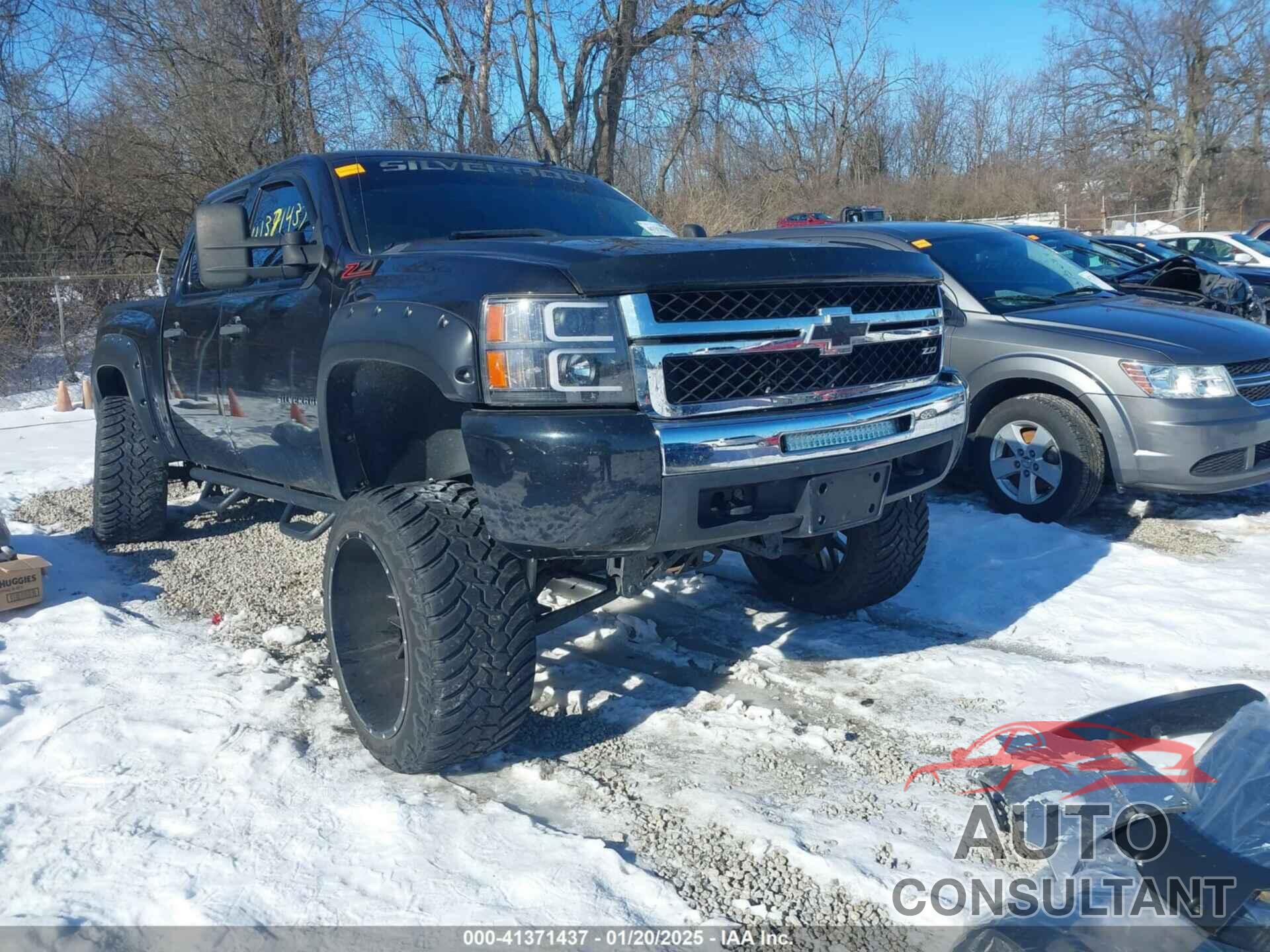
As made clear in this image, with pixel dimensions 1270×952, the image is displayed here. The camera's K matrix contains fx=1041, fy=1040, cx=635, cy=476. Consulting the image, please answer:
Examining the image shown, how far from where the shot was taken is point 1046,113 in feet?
143

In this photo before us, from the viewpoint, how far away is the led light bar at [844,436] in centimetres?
290

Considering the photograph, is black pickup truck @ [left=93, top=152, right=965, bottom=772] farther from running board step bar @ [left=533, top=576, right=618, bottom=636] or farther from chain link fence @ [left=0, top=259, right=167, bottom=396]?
chain link fence @ [left=0, top=259, right=167, bottom=396]

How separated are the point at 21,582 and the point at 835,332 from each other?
148 inches

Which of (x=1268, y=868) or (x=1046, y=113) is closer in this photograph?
(x=1268, y=868)

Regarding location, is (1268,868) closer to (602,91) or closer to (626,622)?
(626,622)

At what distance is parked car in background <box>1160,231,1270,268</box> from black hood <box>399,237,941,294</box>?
14954 mm

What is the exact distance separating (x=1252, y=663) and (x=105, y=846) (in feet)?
13.1

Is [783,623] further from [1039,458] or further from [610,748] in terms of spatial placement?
[1039,458]

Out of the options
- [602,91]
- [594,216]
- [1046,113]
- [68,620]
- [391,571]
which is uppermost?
[1046,113]

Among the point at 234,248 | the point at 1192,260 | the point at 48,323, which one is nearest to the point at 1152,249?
the point at 1192,260

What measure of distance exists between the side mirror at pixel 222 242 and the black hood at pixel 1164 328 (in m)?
4.34

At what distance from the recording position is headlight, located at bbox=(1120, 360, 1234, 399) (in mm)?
5520

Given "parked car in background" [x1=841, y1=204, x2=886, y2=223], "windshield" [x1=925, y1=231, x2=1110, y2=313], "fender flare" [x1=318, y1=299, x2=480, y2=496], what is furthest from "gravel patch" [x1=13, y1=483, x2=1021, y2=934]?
"parked car in background" [x1=841, y1=204, x2=886, y2=223]

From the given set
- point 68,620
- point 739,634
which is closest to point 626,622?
point 739,634
